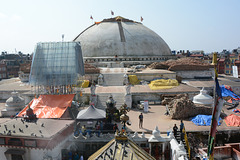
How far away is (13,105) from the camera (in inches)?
889

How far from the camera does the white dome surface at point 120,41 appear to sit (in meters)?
45.9

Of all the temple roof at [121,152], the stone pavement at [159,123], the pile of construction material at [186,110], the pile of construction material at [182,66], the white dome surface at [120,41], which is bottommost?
the stone pavement at [159,123]

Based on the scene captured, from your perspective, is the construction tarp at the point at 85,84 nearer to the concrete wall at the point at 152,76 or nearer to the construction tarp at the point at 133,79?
the construction tarp at the point at 133,79

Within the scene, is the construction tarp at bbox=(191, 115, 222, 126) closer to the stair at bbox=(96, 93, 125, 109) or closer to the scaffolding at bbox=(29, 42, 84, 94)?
the stair at bbox=(96, 93, 125, 109)

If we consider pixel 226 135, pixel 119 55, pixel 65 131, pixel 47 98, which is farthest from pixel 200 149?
pixel 119 55

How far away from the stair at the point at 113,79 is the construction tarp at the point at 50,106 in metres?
12.1

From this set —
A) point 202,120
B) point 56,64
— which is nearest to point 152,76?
point 202,120

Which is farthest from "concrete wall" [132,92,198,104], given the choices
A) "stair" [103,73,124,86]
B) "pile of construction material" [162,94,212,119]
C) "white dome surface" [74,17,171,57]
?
"white dome surface" [74,17,171,57]

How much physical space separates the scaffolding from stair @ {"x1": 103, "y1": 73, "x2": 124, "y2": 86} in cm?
812

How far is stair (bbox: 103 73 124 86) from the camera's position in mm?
31484

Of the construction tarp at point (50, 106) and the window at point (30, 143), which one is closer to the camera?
the window at point (30, 143)

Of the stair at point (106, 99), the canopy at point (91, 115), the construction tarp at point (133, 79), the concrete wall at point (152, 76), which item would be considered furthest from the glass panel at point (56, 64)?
the concrete wall at point (152, 76)

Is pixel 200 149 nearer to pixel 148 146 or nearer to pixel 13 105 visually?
pixel 148 146

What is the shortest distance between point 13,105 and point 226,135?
18.4 metres
